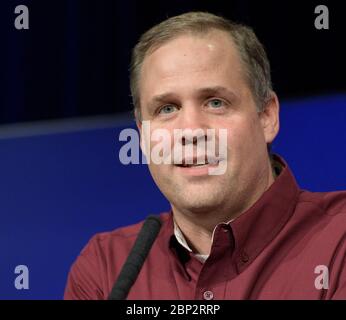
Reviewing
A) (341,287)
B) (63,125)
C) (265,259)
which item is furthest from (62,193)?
(341,287)

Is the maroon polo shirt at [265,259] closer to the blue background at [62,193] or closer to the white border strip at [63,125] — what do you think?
the blue background at [62,193]

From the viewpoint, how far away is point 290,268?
4.09ft

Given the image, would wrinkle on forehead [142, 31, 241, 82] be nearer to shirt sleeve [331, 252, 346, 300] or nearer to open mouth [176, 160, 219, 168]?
open mouth [176, 160, 219, 168]

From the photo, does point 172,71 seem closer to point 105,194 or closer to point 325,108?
point 325,108

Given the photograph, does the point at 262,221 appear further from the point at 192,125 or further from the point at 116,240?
the point at 116,240

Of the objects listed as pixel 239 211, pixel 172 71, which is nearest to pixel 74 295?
pixel 239 211

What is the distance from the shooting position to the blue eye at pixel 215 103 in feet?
4.24

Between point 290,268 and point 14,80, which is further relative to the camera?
point 14,80

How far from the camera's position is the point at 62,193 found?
69.9 inches

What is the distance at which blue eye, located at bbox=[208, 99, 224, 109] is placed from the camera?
129 cm

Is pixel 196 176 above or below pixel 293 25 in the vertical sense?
below

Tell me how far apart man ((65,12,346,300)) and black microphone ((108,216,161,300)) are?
0.13 meters

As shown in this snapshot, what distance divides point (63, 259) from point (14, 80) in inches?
18.7

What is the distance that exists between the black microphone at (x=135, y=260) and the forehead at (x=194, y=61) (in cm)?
28
